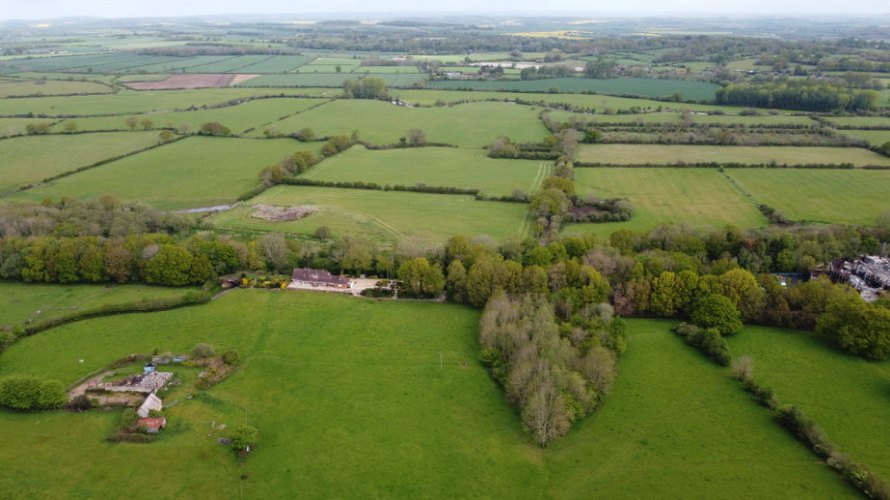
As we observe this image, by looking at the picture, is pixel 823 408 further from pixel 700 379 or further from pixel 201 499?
pixel 201 499

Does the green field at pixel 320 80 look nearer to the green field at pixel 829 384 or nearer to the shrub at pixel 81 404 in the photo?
the green field at pixel 829 384

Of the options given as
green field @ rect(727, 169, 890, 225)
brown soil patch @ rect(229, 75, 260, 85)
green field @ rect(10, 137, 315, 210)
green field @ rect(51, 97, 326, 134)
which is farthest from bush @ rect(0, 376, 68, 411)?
brown soil patch @ rect(229, 75, 260, 85)

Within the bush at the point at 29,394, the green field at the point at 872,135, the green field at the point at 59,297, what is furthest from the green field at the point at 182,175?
the green field at the point at 872,135

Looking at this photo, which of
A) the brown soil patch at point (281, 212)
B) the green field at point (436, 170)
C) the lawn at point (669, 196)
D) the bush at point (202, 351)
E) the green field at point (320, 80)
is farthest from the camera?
the green field at point (320, 80)

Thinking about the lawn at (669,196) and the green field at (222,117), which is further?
the green field at (222,117)

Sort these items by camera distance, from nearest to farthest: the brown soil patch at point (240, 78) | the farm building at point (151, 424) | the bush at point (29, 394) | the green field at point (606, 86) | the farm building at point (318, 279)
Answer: the farm building at point (151, 424)
the bush at point (29, 394)
the farm building at point (318, 279)
the green field at point (606, 86)
the brown soil patch at point (240, 78)

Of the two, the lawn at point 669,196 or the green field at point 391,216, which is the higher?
the lawn at point 669,196
